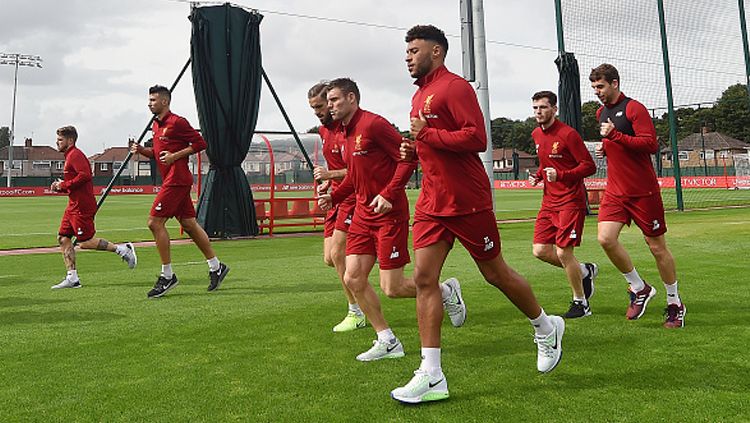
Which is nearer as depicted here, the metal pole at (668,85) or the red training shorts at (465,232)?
the red training shorts at (465,232)

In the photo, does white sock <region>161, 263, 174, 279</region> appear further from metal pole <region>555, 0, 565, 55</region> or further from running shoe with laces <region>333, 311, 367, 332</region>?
metal pole <region>555, 0, 565, 55</region>

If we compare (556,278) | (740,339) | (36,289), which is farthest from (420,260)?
(36,289)

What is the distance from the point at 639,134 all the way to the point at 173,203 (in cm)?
517

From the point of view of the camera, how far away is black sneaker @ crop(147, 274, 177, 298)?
301 inches

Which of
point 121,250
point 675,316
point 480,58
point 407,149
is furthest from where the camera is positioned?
point 480,58

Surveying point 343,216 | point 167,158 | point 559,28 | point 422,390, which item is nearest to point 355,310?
point 343,216

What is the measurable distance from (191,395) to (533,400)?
74.5 inches

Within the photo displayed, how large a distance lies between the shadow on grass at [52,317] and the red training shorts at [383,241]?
9.01 ft

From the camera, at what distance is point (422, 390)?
3641 mm

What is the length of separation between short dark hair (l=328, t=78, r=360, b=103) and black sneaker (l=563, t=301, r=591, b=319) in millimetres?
2639

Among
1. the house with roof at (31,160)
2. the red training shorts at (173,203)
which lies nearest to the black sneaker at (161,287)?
the red training shorts at (173,203)

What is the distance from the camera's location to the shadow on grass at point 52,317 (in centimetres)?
628

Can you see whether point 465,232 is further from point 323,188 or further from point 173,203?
point 173,203

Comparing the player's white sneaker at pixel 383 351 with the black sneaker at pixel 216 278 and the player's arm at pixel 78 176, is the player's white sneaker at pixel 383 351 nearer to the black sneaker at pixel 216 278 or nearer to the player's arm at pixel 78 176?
the black sneaker at pixel 216 278
